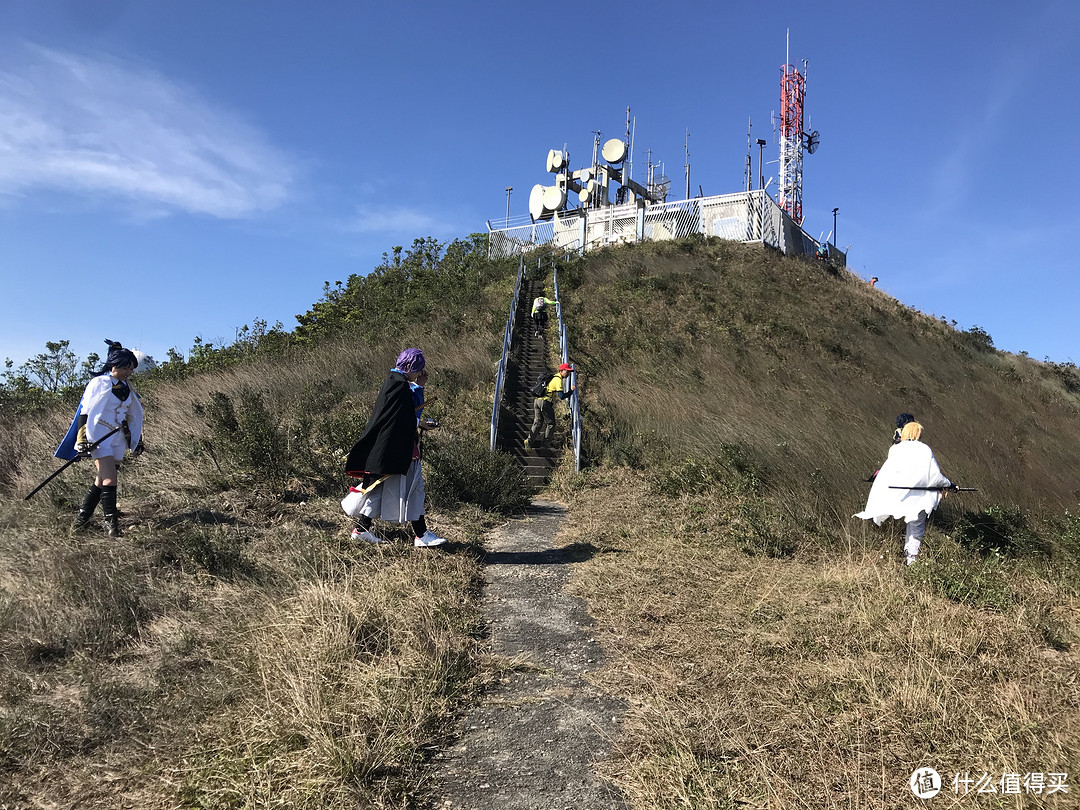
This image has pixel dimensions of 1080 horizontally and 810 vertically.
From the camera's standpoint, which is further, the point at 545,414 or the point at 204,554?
the point at 545,414

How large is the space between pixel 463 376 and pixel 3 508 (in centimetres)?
902

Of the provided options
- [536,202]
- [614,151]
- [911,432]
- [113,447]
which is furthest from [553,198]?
[113,447]

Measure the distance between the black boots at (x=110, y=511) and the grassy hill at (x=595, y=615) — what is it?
141mm

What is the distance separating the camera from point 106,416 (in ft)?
19.1

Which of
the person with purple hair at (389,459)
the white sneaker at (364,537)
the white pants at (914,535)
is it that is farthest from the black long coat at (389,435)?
the white pants at (914,535)

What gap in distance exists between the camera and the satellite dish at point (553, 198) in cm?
3462

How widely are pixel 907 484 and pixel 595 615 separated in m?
3.10

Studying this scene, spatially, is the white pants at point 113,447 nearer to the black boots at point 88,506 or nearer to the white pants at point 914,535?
the black boots at point 88,506

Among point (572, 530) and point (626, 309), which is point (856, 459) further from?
point (626, 309)

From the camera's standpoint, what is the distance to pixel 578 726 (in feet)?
10.3

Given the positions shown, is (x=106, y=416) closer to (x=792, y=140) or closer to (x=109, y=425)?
(x=109, y=425)

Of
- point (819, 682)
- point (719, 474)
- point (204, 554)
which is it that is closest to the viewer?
point (819, 682)

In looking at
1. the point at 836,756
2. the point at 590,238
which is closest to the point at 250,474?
the point at 836,756

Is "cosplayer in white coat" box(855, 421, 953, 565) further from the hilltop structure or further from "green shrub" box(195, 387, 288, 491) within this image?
the hilltop structure
